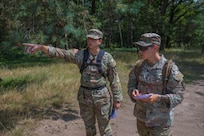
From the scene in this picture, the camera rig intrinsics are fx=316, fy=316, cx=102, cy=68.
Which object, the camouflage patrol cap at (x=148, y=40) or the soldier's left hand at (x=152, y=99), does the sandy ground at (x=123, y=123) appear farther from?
the camouflage patrol cap at (x=148, y=40)

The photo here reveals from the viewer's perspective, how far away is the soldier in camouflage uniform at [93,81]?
398cm

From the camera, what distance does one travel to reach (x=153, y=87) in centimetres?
304

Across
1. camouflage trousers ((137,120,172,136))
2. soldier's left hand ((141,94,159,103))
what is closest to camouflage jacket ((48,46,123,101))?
camouflage trousers ((137,120,172,136))

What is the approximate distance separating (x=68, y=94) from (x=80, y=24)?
2031 millimetres

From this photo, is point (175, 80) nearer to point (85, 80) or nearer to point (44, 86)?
point (85, 80)

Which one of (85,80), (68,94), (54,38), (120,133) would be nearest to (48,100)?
(68,94)

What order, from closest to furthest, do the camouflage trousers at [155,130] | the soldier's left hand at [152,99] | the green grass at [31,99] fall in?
the soldier's left hand at [152,99] < the camouflage trousers at [155,130] < the green grass at [31,99]

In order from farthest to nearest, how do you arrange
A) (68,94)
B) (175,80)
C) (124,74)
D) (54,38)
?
1. (124,74)
2. (68,94)
3. (54,38)
4. (175,80)

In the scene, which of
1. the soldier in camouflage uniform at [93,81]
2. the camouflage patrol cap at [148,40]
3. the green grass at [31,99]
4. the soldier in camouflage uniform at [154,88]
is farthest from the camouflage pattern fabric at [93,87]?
the green grass at [31,99]

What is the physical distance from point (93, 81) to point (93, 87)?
0.27 ft

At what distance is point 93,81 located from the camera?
13.1ft

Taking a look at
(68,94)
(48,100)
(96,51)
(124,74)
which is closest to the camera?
(96,51)

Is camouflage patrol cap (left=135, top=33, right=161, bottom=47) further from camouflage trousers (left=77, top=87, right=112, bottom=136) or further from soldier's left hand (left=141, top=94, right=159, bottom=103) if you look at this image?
camouflage trousers (left=77, top=87, right=112, bottom=136)

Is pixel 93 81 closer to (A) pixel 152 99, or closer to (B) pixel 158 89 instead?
(B) pixel 158 89
